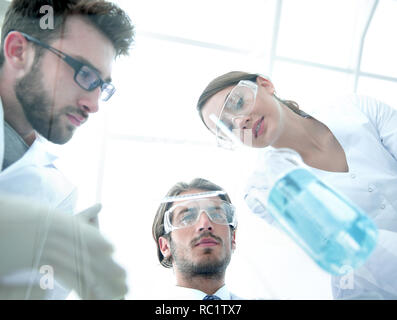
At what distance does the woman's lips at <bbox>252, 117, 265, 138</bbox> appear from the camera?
1.04 metres

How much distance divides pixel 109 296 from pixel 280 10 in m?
1.34

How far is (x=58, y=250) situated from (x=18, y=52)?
0.53 metres

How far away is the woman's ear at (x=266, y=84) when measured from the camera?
1177 mm

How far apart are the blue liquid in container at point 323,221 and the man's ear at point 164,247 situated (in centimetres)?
54

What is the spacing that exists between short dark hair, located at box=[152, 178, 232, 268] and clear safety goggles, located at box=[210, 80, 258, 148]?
0.61ft

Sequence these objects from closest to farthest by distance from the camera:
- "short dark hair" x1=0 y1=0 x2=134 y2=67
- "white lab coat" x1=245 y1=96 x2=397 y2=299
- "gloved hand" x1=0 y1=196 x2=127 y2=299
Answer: "gloved hand" x1=0 y1=196 x2=127 y2=299 < "short dark hair" x1=0 y1=0 x2=134 y2=67 < "white lab coat" x1=245 y1=96 x2=397 y2=299

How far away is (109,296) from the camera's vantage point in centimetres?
76

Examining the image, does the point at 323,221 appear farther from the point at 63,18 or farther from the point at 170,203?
the point at 63,18

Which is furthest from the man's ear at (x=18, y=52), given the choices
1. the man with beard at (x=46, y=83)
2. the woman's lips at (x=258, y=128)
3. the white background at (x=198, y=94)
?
the woman's lips at (x=258, y=128)

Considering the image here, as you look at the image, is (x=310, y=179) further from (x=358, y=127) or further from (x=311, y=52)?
(x=311, y=52)

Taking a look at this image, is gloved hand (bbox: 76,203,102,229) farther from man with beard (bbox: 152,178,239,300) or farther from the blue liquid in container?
the blue liquid in container

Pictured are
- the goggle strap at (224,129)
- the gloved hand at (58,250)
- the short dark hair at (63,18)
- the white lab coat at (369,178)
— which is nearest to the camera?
the gloved hand at (58,250)

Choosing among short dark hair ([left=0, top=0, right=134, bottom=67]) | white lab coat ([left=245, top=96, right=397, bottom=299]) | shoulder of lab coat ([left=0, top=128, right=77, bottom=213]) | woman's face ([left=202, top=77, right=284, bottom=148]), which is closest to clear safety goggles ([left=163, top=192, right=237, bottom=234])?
white lab coat ([left=245, top=96, right=397, bottom=299])

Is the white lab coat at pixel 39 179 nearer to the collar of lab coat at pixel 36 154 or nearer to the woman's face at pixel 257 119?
the collar of lab coat at pixel 36 154
